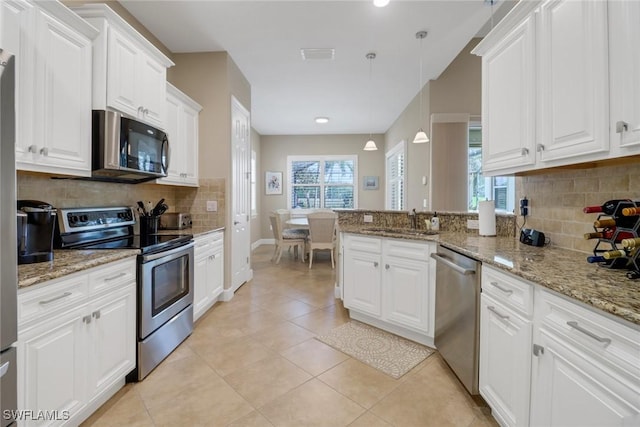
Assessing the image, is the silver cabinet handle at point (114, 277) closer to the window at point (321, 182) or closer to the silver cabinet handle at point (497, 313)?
the silver cabinet handle at point (497, 313)

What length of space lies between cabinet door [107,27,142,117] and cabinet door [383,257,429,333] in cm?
236

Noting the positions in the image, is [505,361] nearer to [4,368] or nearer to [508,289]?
[508,289]

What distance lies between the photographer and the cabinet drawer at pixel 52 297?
115 centimetres

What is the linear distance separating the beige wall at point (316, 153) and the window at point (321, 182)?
0.16m

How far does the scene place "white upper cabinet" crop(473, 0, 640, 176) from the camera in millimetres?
1155

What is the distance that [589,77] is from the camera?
1.28 m

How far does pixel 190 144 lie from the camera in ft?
10.6

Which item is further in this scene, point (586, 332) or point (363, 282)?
point (363, 282)

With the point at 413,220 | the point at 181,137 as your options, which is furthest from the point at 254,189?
the point at 413,220

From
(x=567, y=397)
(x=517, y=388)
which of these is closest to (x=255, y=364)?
(x=517, y=388)

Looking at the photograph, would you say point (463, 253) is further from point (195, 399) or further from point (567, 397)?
point (195, 399)

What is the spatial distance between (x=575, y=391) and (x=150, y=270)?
2241mm

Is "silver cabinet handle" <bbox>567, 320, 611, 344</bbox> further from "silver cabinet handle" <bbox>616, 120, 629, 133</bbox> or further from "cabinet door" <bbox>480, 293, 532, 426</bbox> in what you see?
"silver cabinet handle" <bbox>616, 120, 629, 133</bbox>

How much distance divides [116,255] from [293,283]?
2701 millimetres
